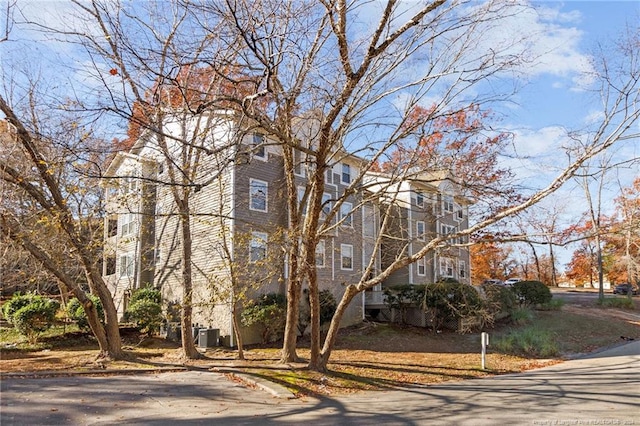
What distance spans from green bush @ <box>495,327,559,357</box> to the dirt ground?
0.41 metres

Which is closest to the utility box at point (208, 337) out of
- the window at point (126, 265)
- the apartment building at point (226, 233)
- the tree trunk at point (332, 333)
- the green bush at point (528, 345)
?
the apartment building at point (226, 233)

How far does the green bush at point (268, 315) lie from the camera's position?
57.2 feet

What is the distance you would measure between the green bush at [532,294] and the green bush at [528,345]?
8783mm

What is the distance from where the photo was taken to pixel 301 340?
1914 centimetres

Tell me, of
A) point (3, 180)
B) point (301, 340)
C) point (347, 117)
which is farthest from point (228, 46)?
point (301, 340)

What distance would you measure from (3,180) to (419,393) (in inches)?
386

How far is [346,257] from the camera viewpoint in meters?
23.0

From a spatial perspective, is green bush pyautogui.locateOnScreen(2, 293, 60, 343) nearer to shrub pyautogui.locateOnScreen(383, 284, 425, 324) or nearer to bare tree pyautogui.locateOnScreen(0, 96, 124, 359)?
bare tree pyautogui.locateOnScreen(0, 96, 124, 359)

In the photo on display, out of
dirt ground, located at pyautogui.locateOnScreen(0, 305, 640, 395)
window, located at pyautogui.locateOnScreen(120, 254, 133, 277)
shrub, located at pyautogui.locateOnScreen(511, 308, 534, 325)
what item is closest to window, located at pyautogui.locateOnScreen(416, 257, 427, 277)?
shrub, located at pyautogui.locateOnScreen(511, 308, 534, 325)

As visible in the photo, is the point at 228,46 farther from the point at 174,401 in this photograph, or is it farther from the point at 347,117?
the point at 174,401

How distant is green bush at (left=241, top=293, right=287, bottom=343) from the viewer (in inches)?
686

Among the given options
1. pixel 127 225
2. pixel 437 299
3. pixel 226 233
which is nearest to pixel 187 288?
pixel 226 233

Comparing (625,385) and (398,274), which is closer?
(625,385)

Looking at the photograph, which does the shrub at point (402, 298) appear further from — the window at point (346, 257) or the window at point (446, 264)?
the window at point (346, 257)
